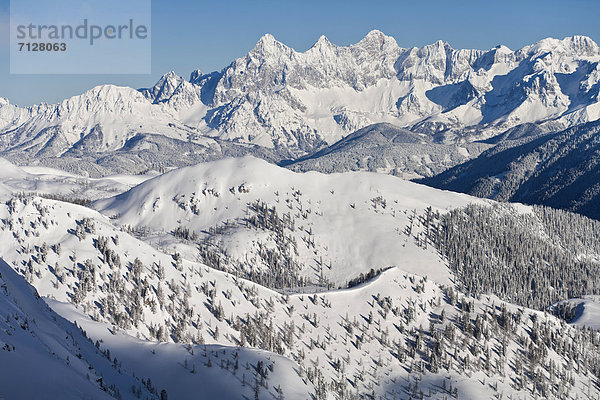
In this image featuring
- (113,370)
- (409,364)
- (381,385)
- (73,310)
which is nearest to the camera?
(113,370)

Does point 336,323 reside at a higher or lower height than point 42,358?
lower

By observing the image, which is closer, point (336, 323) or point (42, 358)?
point (42, 358)

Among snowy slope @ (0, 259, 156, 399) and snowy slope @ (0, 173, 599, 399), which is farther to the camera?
snowy slope @ (0, 173, 599, 399)

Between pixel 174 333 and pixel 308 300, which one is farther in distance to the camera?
pixel 308 300

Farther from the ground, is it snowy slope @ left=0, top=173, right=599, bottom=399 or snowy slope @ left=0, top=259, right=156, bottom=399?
snowy slope @ left=0, top=259, right=156, bottom=399

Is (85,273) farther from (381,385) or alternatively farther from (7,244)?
(381,385)

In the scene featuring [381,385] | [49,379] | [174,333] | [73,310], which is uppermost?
[49,379]

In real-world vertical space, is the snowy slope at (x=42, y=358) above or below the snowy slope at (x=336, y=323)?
above

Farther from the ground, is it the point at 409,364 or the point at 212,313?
the point at 212,313

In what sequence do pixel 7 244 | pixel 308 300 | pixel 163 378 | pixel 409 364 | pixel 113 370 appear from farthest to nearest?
pixel 7 244, pixel 308 300, pixel 409 364, pixel 163 378, pixel 113 370

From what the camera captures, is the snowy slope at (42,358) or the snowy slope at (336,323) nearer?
the snowy slope at (42,358)

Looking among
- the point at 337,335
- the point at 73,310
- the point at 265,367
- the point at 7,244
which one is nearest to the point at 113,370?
the point at 265,367
